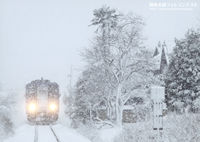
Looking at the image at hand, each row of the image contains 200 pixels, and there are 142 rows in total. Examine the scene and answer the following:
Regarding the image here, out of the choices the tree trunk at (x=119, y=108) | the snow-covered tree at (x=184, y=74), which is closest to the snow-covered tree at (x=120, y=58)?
the tree trunk at (x=119, y=108)

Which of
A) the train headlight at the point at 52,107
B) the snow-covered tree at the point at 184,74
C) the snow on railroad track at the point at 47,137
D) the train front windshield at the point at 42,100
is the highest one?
the snow-covered tree at the point at 184,74

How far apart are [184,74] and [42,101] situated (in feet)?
29.4

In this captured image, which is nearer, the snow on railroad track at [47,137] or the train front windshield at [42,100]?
the snow on railroad track at [47,137]

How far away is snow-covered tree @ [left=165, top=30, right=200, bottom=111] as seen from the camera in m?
23.7

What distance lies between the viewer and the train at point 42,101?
2553 cm

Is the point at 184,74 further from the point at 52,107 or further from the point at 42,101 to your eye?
the point at 42,101

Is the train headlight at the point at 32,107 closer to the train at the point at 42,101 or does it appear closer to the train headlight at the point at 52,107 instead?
the train at the point at 42,101

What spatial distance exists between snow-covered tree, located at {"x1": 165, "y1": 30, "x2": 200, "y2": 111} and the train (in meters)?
7.23

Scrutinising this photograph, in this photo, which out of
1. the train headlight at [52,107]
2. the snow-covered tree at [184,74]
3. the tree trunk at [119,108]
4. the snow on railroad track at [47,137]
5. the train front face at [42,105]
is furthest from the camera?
the train headlight at [52,107]

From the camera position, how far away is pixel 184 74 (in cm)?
2420

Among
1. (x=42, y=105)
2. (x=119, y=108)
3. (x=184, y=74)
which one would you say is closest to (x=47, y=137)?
(x=119, y=108)

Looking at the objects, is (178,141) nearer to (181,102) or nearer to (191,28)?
(181,102)

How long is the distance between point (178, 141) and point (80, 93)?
47.2ft

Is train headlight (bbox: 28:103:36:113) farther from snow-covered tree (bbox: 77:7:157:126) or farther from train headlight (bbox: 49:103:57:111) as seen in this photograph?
snow-covered tree (bbox: 77:7:157:126)
